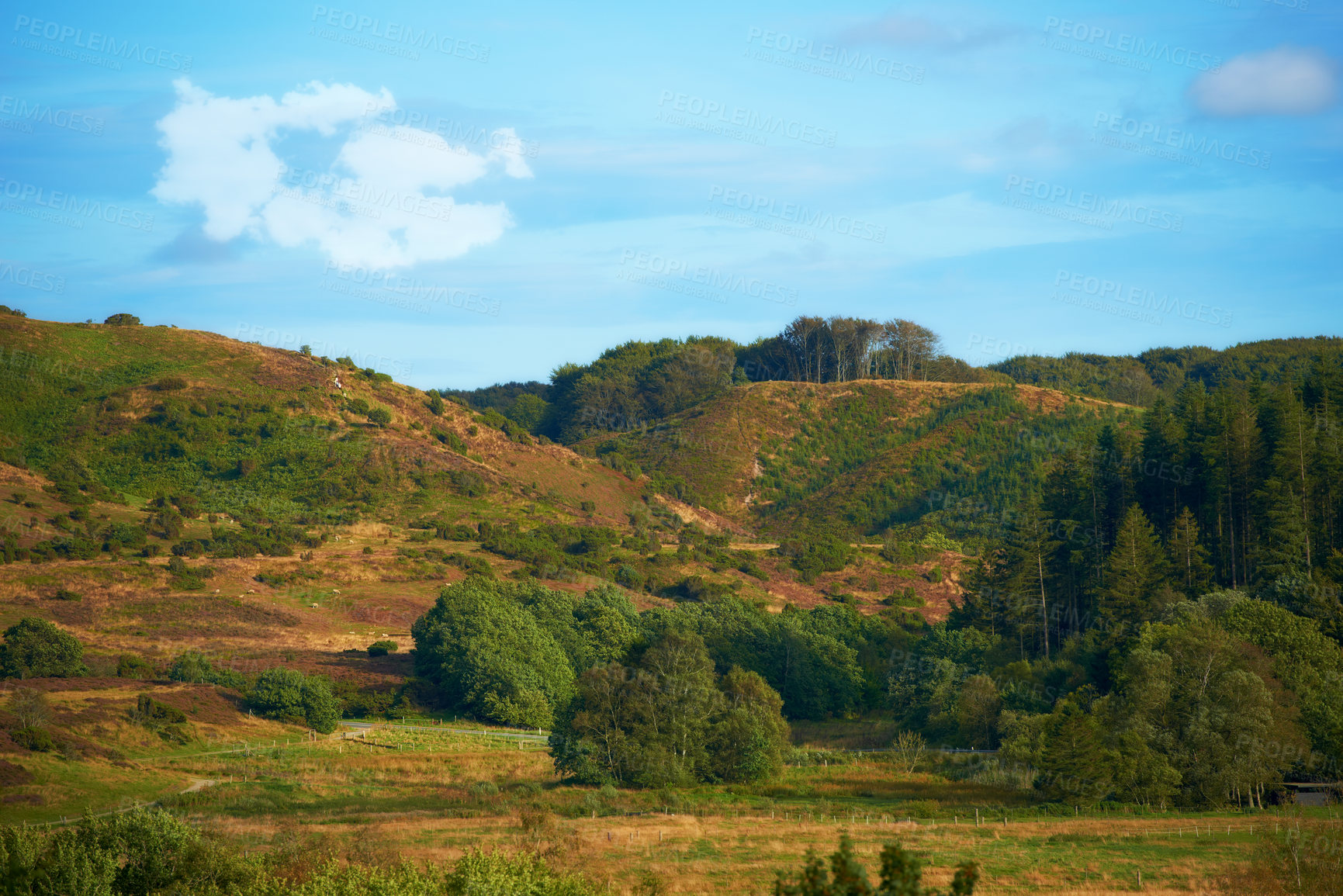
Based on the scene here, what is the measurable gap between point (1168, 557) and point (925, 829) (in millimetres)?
34039

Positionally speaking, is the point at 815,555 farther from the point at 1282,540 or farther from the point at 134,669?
the point at 134,669

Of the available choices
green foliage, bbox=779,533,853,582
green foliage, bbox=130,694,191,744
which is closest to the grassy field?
green foliage, bbox=130,694,191,744

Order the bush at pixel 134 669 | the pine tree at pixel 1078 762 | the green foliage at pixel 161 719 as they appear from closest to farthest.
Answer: the pine tree at pixel 1078 762 → the green foliage at pixel 161 719 → the bush at pixel 134 669

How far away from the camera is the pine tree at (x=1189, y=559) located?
195 feet

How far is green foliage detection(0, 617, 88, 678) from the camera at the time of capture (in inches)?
2132

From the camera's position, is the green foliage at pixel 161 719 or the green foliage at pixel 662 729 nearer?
the green foliage at pixel 662 729

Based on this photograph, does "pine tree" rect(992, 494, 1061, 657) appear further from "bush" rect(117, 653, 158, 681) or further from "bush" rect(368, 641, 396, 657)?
"bush" rect(117, 653, 158, 681)

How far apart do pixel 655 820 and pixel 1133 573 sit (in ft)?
115

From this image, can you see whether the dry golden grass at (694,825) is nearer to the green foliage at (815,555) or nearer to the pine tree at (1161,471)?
the pine tree at (1161,471)

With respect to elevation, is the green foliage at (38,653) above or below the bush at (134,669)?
above

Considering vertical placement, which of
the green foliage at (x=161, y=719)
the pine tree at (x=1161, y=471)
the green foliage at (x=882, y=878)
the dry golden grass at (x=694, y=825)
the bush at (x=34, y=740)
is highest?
the pine tree at (x=1161, y=471)

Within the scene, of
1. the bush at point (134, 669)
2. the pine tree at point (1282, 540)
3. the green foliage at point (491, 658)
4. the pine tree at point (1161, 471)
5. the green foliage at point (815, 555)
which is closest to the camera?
the pine tree at point (1282, 540)

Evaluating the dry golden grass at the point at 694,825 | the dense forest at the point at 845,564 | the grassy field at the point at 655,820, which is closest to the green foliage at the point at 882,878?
the grassy field at the point at 655,820

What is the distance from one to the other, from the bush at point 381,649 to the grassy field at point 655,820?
18.1m
